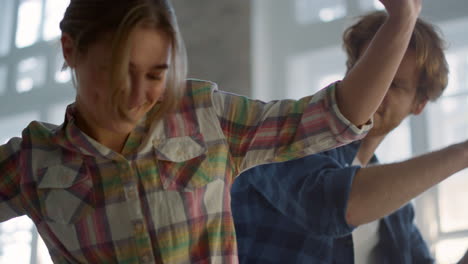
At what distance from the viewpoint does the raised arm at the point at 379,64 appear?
0.62 m

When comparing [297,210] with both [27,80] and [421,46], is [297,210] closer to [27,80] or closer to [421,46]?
[421,46]

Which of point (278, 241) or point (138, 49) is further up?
point (138, 49)

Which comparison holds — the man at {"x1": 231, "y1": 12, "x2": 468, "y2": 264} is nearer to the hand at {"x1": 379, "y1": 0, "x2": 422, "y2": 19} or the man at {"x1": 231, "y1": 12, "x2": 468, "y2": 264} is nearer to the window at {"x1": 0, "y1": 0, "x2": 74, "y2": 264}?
the hand at {"x1": 379, "y1": 0, "x2": 422, "y2": 19}

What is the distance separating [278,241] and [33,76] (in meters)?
1.70

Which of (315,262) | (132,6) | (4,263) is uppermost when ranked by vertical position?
(132,6)

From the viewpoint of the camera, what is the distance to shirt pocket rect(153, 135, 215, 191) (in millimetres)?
733

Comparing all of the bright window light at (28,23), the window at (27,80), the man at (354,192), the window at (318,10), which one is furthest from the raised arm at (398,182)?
the bright window light at (28,23)

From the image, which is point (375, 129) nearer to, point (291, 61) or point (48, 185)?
point (48, 185)

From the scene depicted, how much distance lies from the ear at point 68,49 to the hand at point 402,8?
32 cm

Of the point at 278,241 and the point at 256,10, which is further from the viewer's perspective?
the point at 256,10

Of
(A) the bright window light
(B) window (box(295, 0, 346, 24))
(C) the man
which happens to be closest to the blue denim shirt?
(C) the man

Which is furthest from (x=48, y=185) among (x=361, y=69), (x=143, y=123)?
(x=361, y=69)

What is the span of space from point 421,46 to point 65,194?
0.65 m

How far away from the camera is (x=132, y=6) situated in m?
0.69
